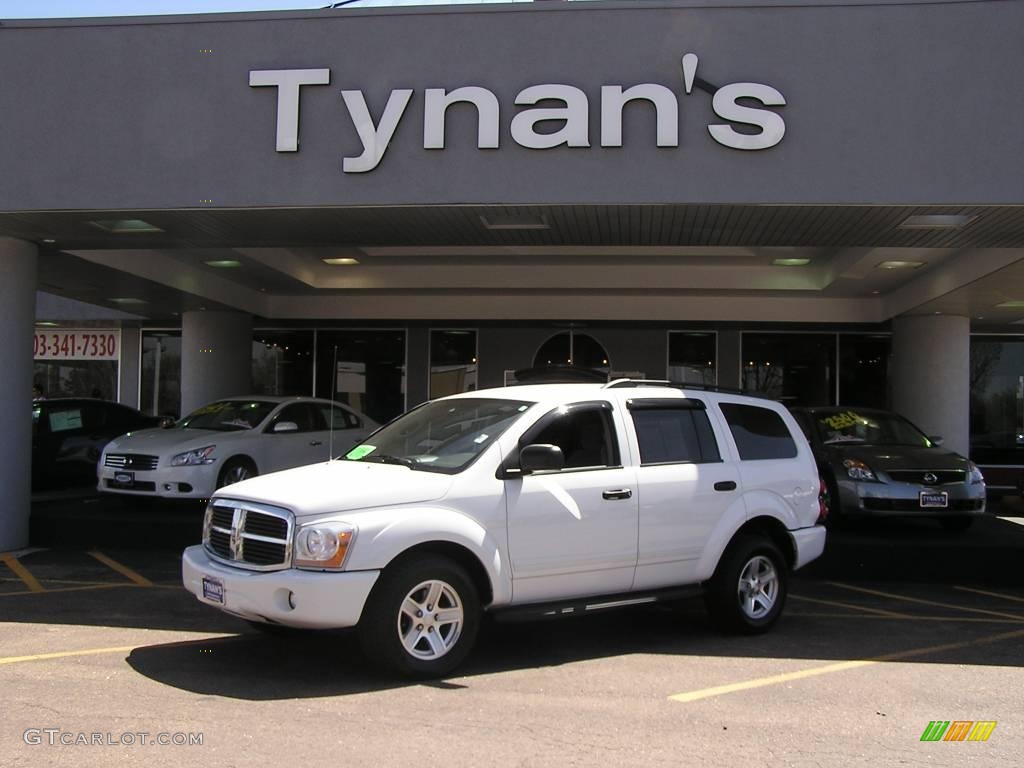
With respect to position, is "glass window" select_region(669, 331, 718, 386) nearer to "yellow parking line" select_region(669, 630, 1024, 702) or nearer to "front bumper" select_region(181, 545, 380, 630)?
"yellow parking line" select_region(669, 630, 1024, 702)

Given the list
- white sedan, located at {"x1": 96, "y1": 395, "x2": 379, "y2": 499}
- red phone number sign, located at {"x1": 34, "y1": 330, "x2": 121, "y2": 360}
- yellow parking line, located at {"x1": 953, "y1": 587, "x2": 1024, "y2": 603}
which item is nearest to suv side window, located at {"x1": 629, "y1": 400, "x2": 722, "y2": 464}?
yellow parking line, located at {"x1": 953, "y1": 587, "x2": 1024, "y2": 603}

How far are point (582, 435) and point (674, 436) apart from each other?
817mm

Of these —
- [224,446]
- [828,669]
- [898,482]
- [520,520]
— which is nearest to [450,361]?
[224,446]

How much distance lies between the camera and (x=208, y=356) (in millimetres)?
16719

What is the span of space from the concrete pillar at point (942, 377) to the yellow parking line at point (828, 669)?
7940 millimetres

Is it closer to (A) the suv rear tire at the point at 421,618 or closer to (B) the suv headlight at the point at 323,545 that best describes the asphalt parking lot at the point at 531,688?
(A) the suv rear tire at the point at 421,618

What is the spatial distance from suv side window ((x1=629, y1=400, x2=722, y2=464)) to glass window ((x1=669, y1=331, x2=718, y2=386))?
37.7ft

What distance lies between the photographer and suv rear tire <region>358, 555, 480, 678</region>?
18.3ft

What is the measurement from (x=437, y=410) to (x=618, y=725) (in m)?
2.90

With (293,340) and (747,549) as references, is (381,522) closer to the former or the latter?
(747,549)

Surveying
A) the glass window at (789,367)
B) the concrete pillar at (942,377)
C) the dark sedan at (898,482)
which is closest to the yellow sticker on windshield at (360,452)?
the dark sedan at (898,482)

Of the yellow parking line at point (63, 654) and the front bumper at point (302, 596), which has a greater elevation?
the front bumper at point (302, 596)

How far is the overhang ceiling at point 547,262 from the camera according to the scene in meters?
9.45

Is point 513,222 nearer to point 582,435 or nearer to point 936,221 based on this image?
point 582,435
